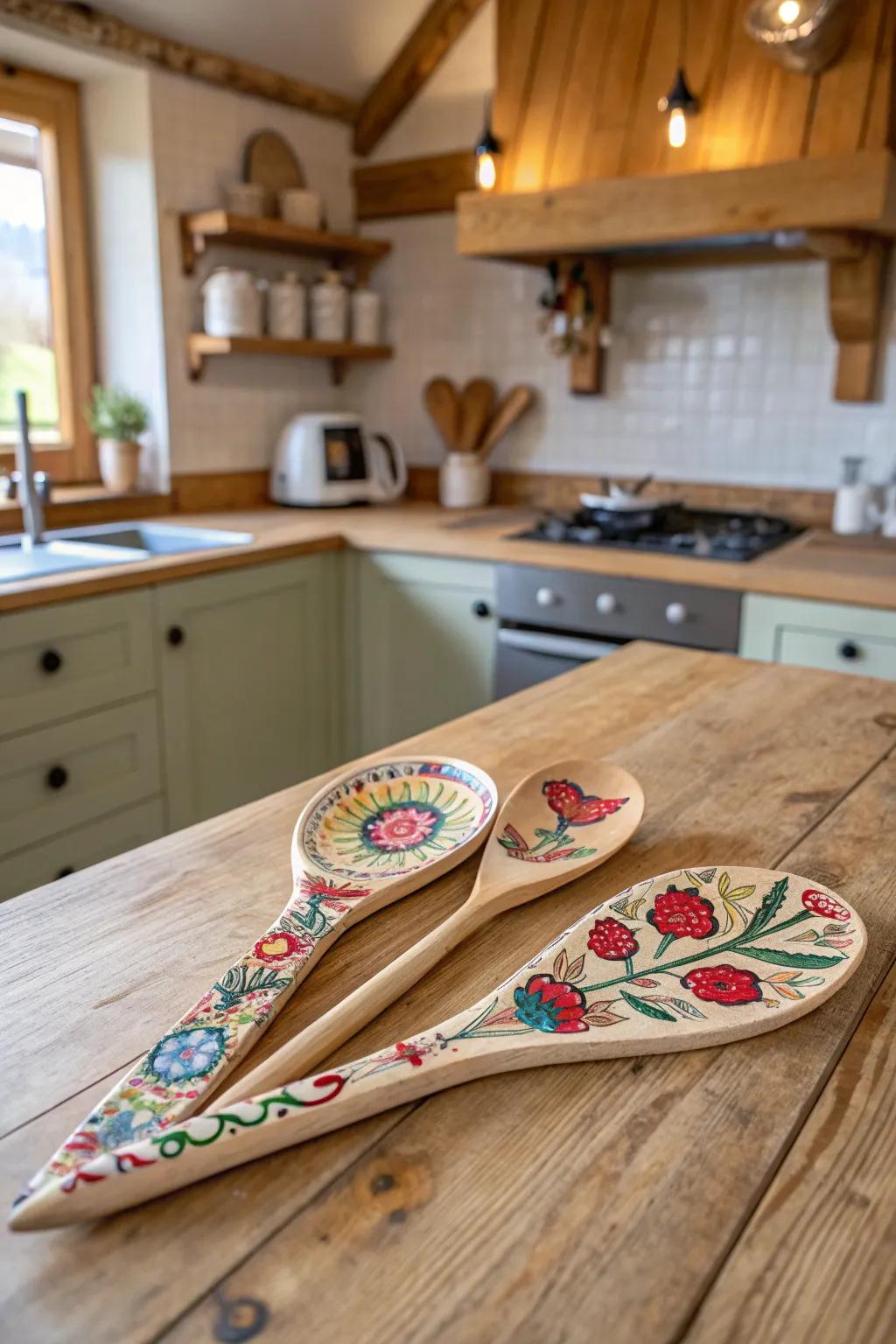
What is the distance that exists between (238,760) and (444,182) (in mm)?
1809

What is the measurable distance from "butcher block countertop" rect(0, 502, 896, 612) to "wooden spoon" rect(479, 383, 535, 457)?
9.9 inches

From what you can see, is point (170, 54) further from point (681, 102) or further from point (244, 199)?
point (681, 102)

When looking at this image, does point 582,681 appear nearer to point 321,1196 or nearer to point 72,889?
point 72,889

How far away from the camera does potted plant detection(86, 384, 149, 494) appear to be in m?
2.89

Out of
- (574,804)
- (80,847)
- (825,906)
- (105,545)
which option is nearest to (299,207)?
(105,545)

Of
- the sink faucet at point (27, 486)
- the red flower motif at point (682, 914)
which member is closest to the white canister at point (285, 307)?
the sink faucet at point (27, 486)

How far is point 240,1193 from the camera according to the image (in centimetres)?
51

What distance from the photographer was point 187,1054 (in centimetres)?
58

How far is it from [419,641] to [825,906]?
2036 millimetres

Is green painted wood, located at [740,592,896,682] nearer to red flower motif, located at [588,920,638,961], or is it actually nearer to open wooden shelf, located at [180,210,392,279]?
red flower motif, located at [588,920,638,961]

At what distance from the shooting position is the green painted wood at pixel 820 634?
2.05 metres

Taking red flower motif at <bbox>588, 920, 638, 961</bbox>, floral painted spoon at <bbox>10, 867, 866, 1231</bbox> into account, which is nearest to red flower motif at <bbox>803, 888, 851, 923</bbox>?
floral painted spoon at <bbox>10, 867, 866, 1231</bbox>

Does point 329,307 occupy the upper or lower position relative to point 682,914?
upper

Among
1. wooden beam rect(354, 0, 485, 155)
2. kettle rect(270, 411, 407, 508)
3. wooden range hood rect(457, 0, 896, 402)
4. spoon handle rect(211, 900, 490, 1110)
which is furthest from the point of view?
kettle rect(270, 411, 407, 508)
